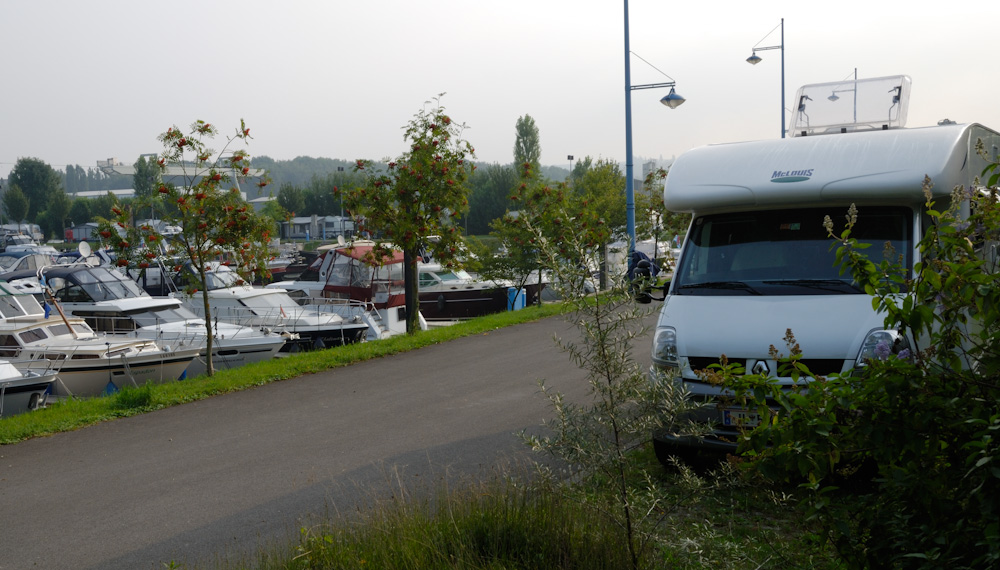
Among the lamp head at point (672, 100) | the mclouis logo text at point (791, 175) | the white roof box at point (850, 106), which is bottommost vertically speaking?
the mclouis logo text at point (791, 175)

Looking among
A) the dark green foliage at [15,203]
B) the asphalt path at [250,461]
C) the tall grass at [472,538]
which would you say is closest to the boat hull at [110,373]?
the asphalt path at [250,461]

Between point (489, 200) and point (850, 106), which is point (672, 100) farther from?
point (489, 200)

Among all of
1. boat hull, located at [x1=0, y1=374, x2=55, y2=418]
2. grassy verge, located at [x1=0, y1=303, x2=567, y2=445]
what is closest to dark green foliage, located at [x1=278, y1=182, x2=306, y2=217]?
grassy verge, located at [x1=0, y1=303, x2=567, y2=445]

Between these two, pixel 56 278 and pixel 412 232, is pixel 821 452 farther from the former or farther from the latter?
pixel 56 278

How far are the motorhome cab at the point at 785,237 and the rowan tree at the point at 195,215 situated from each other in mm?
7550

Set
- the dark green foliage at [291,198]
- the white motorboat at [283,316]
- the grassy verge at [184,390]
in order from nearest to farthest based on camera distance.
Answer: the grassy verge at [184,390] → the white motorboat at [283,316] → the dark green foliage at [291,198]

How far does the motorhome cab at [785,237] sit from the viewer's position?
6465mm

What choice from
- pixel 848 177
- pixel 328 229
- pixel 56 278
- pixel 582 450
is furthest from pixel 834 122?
pixel 328 229

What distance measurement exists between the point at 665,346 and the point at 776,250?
4.78ft

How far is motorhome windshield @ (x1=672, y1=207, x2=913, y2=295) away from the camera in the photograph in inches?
279

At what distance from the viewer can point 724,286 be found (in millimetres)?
7352

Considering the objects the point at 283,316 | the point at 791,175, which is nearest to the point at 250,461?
the point at 791,175

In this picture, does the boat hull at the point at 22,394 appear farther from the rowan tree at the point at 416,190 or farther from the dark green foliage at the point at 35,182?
the dark green foliage at the point at 35,182

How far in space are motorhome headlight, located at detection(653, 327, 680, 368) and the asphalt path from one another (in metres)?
1.50
